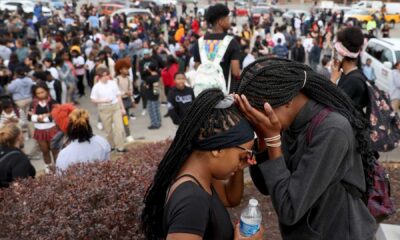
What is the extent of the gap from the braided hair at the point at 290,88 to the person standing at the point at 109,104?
6.22 meters

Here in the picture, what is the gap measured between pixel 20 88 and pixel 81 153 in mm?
4812

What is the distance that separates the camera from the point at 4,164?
15.0 ft

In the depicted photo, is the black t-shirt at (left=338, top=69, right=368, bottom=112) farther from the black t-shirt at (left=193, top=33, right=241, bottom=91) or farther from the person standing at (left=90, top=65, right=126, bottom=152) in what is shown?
the person standing at (left=90, top=65, right=126, bottom=152)

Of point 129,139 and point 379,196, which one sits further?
point 129,139

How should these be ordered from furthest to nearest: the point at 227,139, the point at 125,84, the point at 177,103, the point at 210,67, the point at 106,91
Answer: the point at 125,84 < the point at 106,91 < the point at 177,103 < the point at 210,67 < the point at 227,139

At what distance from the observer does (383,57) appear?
12.4 m

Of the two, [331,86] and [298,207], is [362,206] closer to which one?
[298,207]

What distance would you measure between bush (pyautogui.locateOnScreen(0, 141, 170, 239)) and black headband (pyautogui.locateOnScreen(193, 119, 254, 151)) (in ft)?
5.01

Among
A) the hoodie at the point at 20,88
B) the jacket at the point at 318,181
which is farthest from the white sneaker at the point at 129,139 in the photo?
the jacket at the point at 318,181

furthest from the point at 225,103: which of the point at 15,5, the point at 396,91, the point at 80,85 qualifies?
the point at 15,5

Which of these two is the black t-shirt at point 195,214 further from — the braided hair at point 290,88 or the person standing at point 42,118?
the person standing at point 42,118

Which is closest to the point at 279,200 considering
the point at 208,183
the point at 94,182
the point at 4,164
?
the point at 208,183

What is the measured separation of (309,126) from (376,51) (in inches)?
477

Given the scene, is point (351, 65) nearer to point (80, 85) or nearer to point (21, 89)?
point (21, 89)
